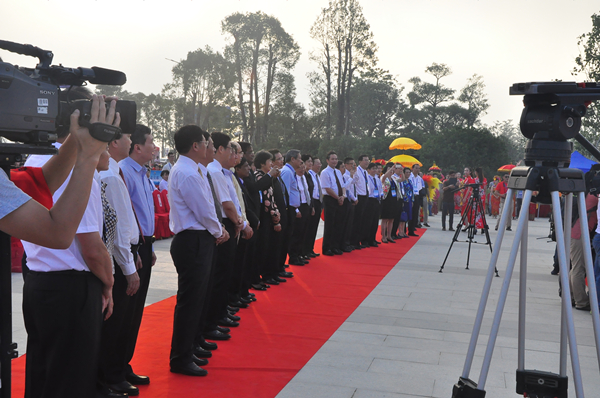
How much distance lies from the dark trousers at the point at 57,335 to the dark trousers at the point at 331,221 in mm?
7735

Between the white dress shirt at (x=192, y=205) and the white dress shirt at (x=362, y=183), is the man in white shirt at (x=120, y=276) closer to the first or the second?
the white dress shirt at (x=192, y=205)

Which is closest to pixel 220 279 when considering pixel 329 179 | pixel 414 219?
pixel 329 179

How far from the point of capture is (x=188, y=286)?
12.5 feet

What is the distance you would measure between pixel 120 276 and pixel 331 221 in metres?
6.99

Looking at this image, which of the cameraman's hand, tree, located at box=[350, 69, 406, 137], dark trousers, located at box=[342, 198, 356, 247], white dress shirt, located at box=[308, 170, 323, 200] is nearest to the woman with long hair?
dark trousers, located at box=[342, 198, 356, 247]

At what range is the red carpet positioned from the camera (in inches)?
141

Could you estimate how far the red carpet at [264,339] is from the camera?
3.57 metres

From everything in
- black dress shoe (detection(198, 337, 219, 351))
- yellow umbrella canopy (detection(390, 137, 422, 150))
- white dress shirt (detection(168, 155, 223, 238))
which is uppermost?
Result: yellow umbrella canopy (detection(390, 137, 422, 150))

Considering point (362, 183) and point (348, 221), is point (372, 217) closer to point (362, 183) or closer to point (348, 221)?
point (362, 183)

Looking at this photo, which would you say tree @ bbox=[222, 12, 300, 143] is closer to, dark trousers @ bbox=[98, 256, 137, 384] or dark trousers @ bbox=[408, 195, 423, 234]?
dark trousers @ bbox=[408, 195, 423, 234]

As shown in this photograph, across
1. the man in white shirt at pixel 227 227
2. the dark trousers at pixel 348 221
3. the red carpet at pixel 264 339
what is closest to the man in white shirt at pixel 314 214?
the dark trousers at pixel 348 221

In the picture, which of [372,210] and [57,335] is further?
[372,210]

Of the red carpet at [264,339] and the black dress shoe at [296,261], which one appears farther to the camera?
the black dress shoe at [296,261]

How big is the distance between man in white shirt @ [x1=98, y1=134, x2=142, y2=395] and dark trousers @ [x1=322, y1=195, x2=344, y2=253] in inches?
262
